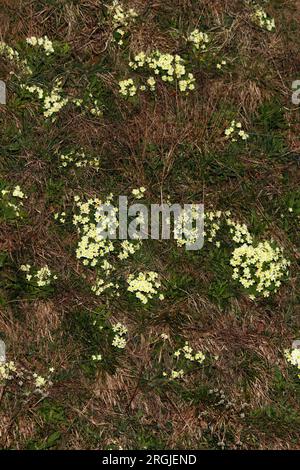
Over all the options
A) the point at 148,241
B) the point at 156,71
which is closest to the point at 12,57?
the point at 156,71

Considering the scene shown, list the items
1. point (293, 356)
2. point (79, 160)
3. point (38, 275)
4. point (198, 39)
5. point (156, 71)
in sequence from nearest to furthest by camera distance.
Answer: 1. point (38, 275)
2. point (293, 356)
3. point (79, 160)
4. point (156, 71)
5. point (198, 39)

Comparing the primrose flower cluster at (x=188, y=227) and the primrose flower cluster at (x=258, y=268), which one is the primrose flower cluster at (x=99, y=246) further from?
the primrose flower cluster at (x=258, y=268)

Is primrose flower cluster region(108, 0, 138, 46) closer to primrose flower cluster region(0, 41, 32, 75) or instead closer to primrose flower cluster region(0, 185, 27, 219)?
primrose flower cluster region(0, 41, 32, 75)

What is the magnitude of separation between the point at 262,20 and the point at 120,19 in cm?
132

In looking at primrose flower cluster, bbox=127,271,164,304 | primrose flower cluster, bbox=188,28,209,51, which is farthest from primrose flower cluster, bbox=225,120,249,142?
primrose flower cluster, bbox=127,271,164,304

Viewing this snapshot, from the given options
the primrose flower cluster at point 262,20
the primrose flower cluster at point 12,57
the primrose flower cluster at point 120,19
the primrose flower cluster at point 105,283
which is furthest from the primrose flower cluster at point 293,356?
the primrose flower cluster at point 12,57

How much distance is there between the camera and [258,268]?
5465 mm

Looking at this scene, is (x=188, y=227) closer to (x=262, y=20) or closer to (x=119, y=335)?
(x=119, y=335)

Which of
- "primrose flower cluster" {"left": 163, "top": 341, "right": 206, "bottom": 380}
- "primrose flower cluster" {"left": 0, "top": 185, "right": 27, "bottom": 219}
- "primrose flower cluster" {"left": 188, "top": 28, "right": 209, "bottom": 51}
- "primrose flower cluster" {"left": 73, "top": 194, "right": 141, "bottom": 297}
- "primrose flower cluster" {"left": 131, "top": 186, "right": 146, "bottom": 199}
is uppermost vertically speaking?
"primrose flower cluster" {"left": 188, "top": 28, "right": 209, "bottom": 51}

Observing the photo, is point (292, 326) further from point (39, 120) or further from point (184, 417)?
point (39, 120)

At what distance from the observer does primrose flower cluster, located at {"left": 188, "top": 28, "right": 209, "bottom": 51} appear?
5.76m

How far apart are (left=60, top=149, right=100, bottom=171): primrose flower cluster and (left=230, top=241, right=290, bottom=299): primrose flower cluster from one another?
1.43 m

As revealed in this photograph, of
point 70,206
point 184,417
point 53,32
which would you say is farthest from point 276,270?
point 53,32

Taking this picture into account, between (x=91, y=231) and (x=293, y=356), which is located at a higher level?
(x=91, y=231)
